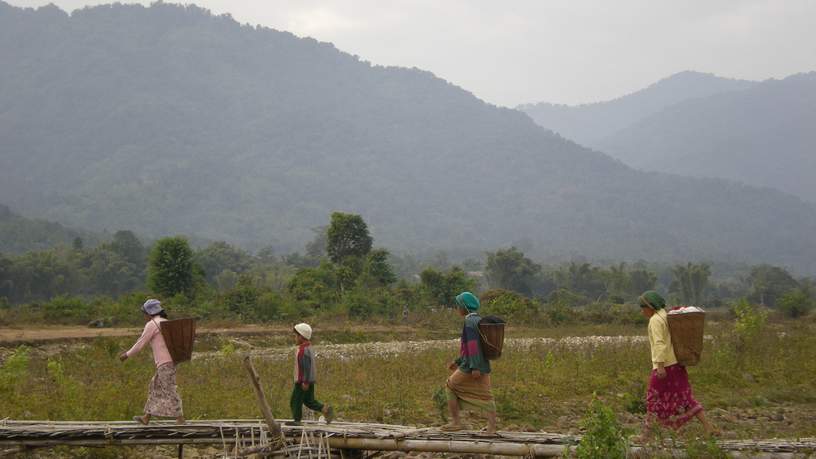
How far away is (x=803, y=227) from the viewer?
172000 millimetres

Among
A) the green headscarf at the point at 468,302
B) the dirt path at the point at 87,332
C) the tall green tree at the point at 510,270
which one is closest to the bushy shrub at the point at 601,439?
the green headscarf at the point at 468,302

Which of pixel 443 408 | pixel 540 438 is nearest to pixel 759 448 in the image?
pixel 540 438

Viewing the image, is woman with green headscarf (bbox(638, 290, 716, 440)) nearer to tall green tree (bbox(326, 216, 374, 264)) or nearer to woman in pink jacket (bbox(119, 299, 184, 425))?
woman in pink jacket (bbox(119, 299, 184, 425))

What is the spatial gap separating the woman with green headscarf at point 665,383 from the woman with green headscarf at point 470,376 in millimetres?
1525

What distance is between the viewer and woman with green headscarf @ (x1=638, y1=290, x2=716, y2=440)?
22.9ft

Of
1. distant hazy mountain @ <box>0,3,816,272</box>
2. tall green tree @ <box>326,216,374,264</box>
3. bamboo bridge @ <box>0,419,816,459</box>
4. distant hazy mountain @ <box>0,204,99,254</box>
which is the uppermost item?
distant hazy mountain @ <box>0,3,816,272</box>

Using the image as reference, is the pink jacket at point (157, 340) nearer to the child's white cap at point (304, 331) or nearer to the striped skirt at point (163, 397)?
the striped skirt at point (163, 397)

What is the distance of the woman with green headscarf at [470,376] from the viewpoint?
739 centimetres

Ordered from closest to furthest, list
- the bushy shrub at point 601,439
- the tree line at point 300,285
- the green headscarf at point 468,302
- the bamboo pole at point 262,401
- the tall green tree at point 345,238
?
1. the bushy shrub at point 601,439
2. the bamboo pole at point 262,401
3. the green headscarf at point 468,302
4. the tree line at point 300,285
5. the tall green tree at point 345,238

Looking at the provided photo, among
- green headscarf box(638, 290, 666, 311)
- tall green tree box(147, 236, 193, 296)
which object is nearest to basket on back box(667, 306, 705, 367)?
green headscarf box(638, 290, 666, 311)

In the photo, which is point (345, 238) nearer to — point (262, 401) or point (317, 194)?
point (262, 401)

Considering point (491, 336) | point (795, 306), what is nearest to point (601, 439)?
point (491, 336)

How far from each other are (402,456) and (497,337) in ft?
6.83

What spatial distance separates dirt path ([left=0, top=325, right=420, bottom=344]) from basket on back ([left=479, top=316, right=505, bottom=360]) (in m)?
14.6
